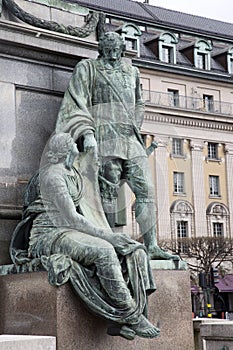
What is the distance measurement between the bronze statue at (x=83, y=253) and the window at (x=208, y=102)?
49635 mm

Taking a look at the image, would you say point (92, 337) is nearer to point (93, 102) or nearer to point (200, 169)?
point (93, 102)

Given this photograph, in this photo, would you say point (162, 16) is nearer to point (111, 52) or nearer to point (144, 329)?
point (111, 52)

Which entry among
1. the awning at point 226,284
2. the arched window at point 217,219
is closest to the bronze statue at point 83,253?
the awning at point 226,284

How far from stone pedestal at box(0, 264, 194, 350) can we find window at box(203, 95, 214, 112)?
1941 inches

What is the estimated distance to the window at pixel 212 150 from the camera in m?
58.6

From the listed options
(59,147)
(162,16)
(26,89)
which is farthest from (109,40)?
(162,16)

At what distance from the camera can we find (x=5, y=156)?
338 inches

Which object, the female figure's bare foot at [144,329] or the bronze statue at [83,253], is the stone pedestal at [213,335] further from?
the female figure's bare foot at [144,329]

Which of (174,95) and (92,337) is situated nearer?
(92,337)

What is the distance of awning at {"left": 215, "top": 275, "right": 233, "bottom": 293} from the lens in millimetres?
51375

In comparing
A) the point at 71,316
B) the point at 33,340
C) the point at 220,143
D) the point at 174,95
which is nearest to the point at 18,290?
the point at 71,316

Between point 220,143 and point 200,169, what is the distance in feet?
9.00

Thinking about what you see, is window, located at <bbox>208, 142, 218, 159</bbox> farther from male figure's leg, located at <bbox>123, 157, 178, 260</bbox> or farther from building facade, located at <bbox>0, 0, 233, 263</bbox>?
male figure's leg, located at <bbox>123, 157, 178, 260</bbox>

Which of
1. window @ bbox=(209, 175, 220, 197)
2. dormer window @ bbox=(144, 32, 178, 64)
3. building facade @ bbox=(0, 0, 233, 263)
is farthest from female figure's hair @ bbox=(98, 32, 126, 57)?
window @ bbox=(209, 175, 220, 197)
